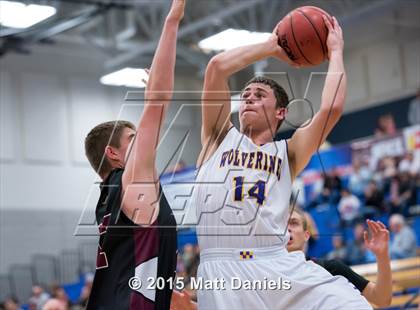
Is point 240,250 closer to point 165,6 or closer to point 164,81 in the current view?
point 164,81

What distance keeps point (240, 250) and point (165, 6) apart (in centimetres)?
1359

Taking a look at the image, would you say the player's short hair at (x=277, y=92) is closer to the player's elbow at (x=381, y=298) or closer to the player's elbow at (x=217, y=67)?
the player's elbow at (x=217, y=67)

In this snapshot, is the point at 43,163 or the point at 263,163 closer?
the point at 263,163

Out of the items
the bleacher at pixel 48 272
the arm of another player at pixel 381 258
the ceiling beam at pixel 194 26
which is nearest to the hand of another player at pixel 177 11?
the arm of another player at pixel 381 258

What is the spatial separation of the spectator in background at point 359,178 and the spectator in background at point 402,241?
138 inches

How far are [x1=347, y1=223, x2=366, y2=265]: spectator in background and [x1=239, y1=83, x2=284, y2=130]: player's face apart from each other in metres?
8.22

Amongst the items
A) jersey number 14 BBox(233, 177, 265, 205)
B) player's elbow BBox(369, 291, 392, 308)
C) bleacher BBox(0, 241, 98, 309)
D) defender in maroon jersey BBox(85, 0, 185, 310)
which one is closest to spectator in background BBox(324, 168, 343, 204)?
bleacher BBox(0, 241, 98, 309)

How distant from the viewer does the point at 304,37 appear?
395 centimetres

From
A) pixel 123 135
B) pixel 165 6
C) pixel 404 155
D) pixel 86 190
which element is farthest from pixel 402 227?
pixel 86 190

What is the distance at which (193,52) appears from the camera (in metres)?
18.9

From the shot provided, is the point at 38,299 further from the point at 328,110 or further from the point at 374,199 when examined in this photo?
the point at 328,110

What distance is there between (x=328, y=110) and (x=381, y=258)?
3.66 feet

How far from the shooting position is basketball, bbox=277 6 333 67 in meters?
3.96
